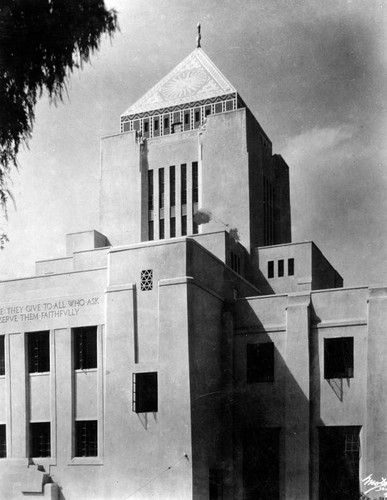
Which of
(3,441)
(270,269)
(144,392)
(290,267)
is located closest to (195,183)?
(270,269)

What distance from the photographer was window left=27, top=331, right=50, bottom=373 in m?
27.1

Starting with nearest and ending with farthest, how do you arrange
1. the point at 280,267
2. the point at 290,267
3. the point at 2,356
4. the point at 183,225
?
the point at 2,356 → the point at 290,267 → the point at 280,267 → the point at 183,225

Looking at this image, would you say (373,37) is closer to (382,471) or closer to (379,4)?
(379,4)

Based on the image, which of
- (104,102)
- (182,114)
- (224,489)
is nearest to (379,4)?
(104,102)

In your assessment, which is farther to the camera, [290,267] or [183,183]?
[183,183]

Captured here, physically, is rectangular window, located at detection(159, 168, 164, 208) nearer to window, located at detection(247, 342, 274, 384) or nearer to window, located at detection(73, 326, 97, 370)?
window, located at detection(73, 326, 97, 370)

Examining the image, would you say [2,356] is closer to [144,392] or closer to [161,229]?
[144,392]

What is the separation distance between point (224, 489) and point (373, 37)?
17.7m

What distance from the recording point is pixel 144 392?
2362cm

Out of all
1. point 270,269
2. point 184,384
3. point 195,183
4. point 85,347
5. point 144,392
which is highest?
point 195,183

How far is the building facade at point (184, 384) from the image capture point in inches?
919

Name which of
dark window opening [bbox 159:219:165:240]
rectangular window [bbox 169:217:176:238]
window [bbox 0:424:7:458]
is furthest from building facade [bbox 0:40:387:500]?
dark window opening [bbox 159:219:165:240]

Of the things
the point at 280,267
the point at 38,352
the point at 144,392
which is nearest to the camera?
the point at 144,392

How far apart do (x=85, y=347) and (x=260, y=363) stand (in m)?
7.27
